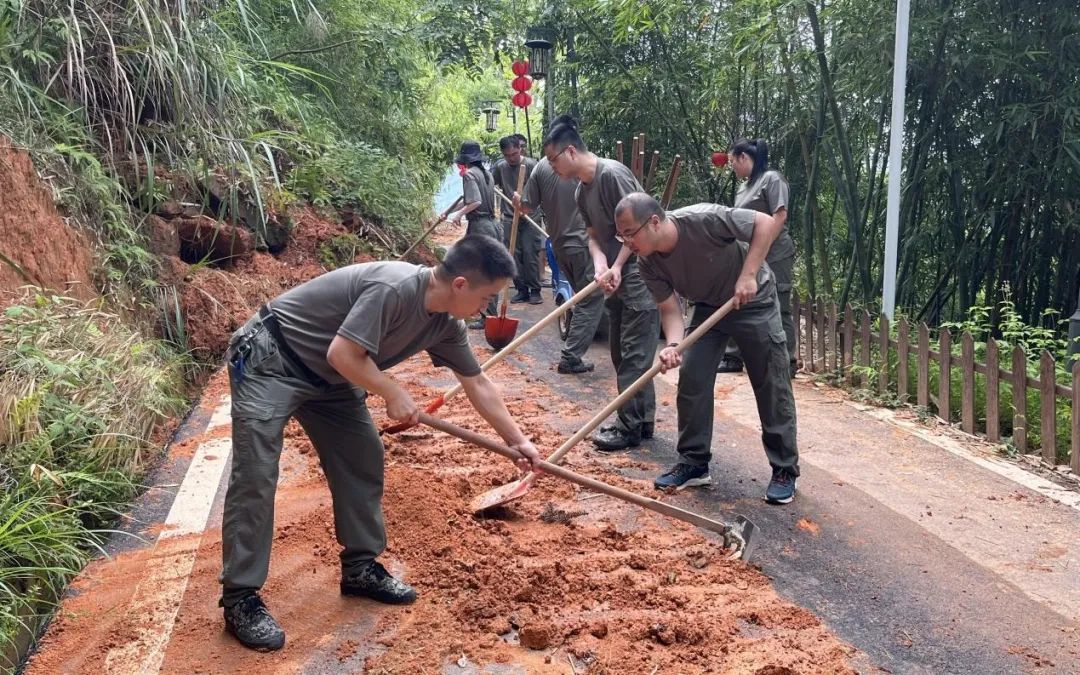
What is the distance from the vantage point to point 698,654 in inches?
121

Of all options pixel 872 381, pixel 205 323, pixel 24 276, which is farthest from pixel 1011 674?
pixel 205 323

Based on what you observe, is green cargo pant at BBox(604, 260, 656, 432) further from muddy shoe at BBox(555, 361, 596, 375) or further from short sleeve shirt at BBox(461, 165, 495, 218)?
short sleeve shirt at BBox(461, 165, 495, 218)

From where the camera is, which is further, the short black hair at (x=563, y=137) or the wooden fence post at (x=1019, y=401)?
the short black hair at (x=563, y=137)

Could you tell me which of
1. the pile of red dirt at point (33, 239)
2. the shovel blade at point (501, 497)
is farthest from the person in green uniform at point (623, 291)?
the pile of red dirt at point (33, 239)

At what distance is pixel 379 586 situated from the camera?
135 inches

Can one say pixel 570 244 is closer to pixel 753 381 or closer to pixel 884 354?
pixel 884 354

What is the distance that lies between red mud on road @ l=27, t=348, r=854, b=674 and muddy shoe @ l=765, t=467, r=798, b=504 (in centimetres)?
62

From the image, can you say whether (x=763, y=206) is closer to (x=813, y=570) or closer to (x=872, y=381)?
(x=872, y=381)

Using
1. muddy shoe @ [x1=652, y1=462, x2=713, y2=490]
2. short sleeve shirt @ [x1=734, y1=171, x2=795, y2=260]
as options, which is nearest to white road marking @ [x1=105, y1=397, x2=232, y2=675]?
muddy shoe @ [x1=652, y1=462, x2=713, y2=490]

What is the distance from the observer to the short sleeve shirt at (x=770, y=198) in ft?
20.4

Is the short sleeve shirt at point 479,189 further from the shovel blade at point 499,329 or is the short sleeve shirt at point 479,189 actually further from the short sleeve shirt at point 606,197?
the short sleeve shirt at point 606,197

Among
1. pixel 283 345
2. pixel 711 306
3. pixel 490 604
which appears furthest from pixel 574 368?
pixel 283 345

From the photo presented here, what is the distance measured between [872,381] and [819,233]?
235 centimetres

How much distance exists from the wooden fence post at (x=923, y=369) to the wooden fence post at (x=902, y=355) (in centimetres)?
12
